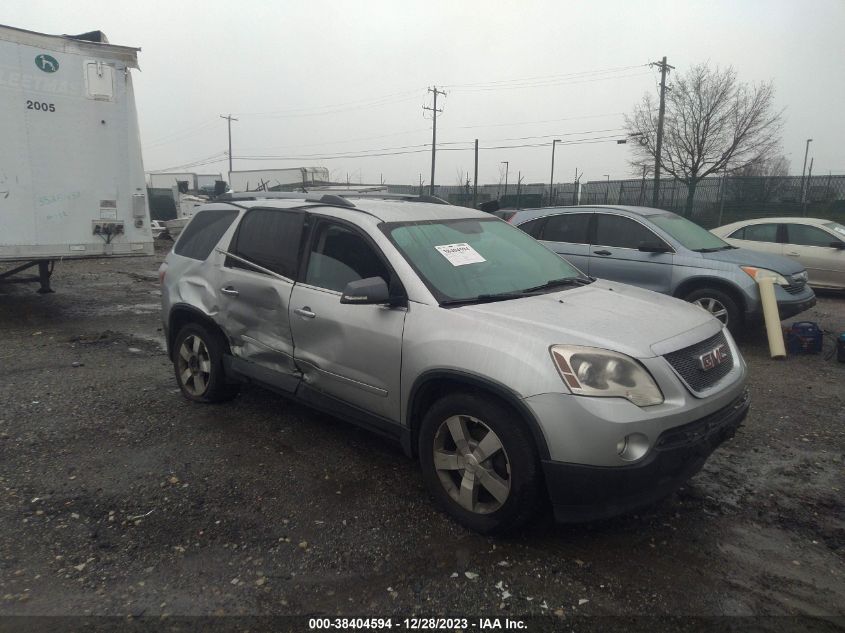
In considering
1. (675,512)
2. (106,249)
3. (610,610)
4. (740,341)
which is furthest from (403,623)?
(106,249)

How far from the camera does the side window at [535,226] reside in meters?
8.52

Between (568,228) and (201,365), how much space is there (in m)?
5.32

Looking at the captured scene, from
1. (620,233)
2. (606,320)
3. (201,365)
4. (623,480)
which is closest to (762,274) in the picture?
(620,233)

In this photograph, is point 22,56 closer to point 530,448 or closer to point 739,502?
point 530,448

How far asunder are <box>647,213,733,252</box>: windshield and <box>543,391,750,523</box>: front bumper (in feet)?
17.1

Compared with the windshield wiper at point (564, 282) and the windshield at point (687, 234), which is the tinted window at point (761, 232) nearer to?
the windshield at point (687, 234)

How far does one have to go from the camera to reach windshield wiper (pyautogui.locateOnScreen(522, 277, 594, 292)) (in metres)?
3.73

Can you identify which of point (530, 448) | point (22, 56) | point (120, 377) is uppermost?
point (22, 56)

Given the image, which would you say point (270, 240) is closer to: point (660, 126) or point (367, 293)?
point (367, 293)

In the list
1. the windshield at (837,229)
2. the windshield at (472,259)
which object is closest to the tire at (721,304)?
the windshield at (472,259)

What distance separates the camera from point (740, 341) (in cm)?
752

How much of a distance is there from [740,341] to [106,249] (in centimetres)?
838

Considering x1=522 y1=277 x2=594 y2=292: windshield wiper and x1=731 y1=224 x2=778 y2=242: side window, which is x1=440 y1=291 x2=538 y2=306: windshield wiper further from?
x1=731 y1=224 x2=778 y2=242: side window

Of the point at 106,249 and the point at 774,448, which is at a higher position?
the point at 106,249
